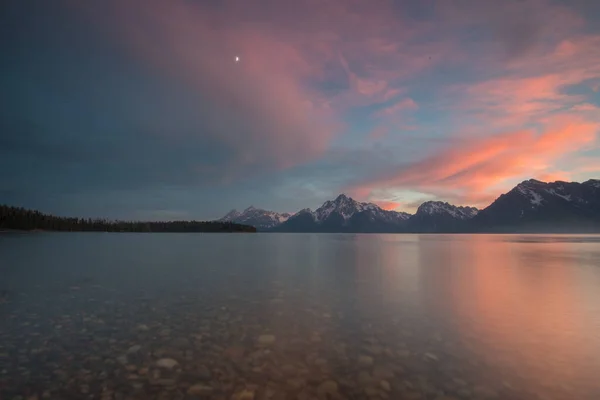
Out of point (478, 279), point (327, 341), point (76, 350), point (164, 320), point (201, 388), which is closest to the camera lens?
point (201, 388)

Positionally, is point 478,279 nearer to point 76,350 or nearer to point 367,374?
point 367,374

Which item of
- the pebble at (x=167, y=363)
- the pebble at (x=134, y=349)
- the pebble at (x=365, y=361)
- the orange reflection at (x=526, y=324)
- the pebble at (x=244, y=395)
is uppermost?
the pebble at (x=134, y=349)

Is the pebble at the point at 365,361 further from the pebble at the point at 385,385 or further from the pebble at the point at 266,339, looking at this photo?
the pebble at the point at 266,339

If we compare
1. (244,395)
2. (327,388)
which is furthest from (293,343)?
(244,395)

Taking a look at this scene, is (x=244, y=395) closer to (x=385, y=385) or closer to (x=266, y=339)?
(x=385, y=385)

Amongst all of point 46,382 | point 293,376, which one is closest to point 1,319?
point 46,382

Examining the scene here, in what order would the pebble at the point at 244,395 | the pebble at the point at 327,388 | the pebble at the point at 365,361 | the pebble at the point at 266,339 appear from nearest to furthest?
the pebble at the point at 244,395, the pebble at the point at 327,388, the pebble at the point at 365,361, the pebble at the point at 266,339

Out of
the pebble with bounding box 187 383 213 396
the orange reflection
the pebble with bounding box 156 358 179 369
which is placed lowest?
the orange reflection

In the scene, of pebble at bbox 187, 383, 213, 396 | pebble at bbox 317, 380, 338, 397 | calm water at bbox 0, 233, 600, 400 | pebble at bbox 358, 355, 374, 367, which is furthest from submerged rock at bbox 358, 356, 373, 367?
pebble at bbox 187, 383, 213, 396

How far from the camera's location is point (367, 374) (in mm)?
10422

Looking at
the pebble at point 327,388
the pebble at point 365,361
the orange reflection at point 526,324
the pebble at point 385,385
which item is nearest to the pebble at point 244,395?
the pebble at point 327,388

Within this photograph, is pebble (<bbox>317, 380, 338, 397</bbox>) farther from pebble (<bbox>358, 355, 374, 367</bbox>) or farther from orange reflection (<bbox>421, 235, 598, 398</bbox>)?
orange reflection (<bbox>421, 235, 598, 398</bbox>)

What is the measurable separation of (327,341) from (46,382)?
954cm

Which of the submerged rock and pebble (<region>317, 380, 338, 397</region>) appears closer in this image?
pebble (<region>317, 380, 338, 397</region>)
